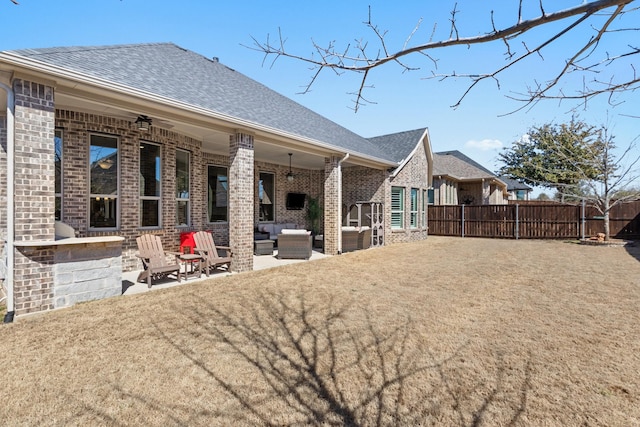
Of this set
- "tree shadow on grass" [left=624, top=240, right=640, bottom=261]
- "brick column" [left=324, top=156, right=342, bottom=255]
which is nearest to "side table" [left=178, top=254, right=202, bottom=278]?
"brick column" [left=324, top=156, right=342, bottom=255]

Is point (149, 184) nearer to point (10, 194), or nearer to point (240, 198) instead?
point (240, 198)

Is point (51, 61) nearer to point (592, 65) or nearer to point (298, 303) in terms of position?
point (298, 303)

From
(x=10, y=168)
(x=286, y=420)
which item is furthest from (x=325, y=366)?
(x=10, y=168)

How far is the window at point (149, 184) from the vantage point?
284 inches

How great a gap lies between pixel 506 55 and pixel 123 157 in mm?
7267

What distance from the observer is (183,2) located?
3.62m

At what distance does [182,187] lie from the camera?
817cm

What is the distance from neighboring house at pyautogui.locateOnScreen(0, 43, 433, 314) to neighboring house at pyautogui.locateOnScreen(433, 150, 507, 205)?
1022 cm

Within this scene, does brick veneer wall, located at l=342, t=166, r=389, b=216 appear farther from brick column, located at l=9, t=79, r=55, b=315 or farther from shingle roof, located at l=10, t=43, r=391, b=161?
brick column, located at l=9, t=79, r=55, b=315

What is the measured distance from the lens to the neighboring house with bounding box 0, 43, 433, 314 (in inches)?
166

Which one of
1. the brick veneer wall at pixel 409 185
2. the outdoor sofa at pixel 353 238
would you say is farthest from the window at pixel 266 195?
the brick veneer wall at pixel 409 185

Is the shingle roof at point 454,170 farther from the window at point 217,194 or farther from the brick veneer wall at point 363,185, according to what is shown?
the window at point 217,194

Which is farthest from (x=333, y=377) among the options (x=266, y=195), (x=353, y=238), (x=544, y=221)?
(x=544, y=221)

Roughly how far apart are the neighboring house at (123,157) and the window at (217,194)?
0.04m
